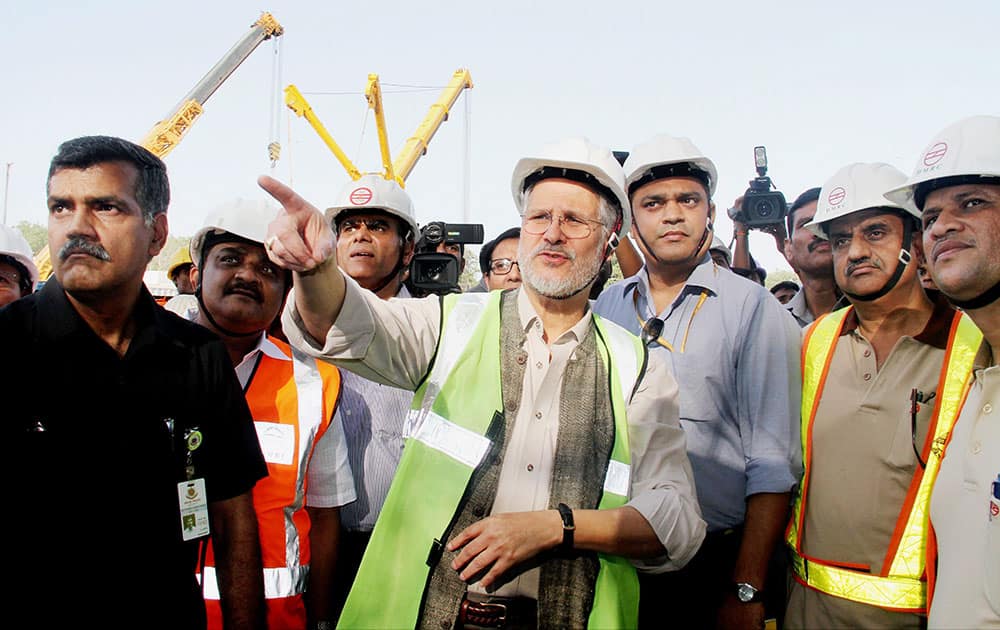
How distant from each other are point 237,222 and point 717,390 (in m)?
2.20

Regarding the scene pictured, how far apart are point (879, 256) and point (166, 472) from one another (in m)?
2.93

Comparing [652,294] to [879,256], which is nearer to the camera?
[879,256]

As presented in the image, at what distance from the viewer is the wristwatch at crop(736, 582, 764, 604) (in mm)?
2666

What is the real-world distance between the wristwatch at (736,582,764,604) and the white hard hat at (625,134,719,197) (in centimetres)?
177

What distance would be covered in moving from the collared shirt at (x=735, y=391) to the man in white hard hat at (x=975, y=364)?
1.88 ft

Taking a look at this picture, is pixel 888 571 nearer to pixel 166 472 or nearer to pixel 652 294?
pixel 652 294

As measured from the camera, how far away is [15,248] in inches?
162

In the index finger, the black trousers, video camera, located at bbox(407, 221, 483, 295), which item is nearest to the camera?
the index finger

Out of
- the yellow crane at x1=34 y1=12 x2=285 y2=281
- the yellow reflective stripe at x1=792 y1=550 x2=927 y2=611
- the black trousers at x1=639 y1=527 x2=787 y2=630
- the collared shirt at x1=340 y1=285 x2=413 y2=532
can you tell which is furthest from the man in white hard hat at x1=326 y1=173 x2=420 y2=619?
the yellow crane at x1=34 y1=12 x2=285 y2=281

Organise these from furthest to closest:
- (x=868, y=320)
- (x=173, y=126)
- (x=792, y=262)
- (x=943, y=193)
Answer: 1. (x=173, y=126)
2. (x=792, y=262)
3. (x=868, y=320)
4. (x=943, y=193)

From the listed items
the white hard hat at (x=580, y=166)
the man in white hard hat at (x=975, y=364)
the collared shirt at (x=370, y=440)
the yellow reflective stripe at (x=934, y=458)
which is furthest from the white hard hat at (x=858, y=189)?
the collared shirt at (x=370, y=440)

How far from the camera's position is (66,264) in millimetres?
1994

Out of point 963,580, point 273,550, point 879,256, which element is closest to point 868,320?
point 879,256

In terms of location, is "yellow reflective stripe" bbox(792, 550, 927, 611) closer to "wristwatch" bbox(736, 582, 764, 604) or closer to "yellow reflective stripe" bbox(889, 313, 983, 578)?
"yellow reflective stripe" bbox(889, 313, 983, 578)
